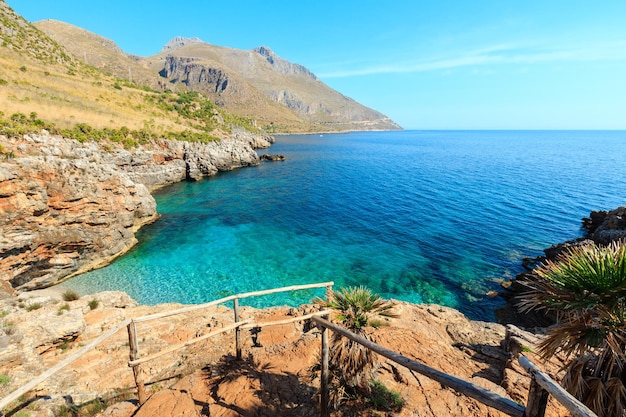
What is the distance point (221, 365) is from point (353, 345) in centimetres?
465

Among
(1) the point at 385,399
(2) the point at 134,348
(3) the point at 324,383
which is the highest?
(2) the point at 134,348

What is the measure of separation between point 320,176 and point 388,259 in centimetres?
3763

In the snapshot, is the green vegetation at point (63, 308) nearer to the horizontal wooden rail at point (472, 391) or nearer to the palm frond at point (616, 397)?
the horizontal wooden rail at point (472, 391)

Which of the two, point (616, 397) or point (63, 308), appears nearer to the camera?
point (616, 397)

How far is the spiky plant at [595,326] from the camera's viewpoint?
13.0 feet

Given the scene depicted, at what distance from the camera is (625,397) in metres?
3.80

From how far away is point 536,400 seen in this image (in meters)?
3.34

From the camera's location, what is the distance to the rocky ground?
7172 mm

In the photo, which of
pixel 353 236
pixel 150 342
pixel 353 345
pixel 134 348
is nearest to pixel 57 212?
pixel 150 342

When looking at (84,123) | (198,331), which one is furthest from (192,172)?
(198,331)

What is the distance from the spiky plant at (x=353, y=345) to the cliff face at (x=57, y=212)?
1820cm

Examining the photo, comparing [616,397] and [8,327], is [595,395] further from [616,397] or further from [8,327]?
[8,327]

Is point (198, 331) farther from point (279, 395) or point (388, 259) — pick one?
point (388, 259)

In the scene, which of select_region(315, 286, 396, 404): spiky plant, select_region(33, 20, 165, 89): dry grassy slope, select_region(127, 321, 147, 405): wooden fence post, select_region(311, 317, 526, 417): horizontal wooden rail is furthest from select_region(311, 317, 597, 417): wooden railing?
select_region(33, 20, 165, 89): dry grassy slope
